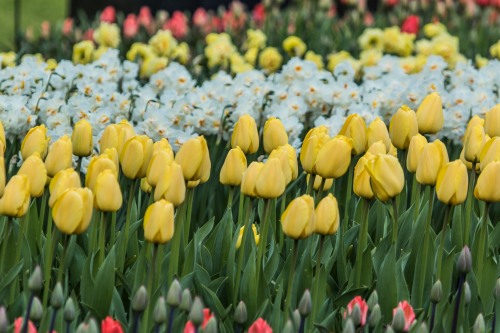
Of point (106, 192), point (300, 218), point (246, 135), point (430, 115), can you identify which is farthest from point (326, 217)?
point (430, 115)

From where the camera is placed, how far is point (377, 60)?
231 inches

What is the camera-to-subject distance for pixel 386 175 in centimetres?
265

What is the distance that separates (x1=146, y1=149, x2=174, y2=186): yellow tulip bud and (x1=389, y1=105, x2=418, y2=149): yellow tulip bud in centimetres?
86

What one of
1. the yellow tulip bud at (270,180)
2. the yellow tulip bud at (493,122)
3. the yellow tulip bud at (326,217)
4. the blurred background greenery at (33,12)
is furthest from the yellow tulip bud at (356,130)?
the blurred background greenery at (33,12)

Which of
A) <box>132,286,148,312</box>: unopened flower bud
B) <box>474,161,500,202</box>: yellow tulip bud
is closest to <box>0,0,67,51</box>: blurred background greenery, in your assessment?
<box>474,161,500,202</box>: yellow tulip bud

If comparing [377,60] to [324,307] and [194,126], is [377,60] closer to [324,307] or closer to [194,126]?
[194,126]

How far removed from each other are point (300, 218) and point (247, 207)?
61 cm

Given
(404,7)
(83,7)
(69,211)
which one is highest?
(69,211)

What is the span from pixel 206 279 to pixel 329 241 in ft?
1.50

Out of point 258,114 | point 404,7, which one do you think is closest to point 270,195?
point 258,114

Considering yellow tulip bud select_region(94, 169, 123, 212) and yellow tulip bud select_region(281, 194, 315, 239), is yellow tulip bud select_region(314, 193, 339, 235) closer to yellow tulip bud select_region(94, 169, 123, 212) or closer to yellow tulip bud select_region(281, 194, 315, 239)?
yellow tulip bud select_region(281, 194, 315, 239)

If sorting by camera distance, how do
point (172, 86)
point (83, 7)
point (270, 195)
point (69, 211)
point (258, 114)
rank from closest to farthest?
1. point (69, 211)
2. point (270, 195)
3. point (258, 114)
4. point (172, 86)
5. point (83, 7)

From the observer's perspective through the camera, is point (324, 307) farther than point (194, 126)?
No

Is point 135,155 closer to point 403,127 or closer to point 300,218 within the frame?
point 300,218
